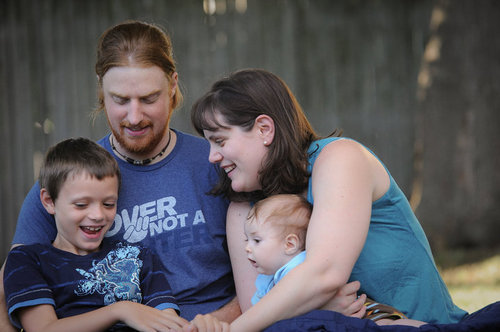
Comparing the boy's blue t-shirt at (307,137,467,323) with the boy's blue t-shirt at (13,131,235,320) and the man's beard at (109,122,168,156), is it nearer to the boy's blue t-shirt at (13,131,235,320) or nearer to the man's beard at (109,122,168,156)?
the boy's blue t-shirt at (13,131,235,320)

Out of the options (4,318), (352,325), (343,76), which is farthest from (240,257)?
(343,76)

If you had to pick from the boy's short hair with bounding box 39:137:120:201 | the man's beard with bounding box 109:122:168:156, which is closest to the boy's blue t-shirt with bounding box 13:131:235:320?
the man's beard with bounding box 109:122:168:156

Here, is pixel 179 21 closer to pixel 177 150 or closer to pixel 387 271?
pixel 177 150

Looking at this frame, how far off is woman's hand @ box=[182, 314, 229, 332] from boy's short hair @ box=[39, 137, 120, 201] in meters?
0.73

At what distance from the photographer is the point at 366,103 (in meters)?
6.76

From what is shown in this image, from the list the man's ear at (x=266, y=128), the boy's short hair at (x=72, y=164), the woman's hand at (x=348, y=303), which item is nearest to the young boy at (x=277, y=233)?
the woman's hand at (x=348, y=303)

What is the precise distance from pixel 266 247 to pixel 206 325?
383 mm

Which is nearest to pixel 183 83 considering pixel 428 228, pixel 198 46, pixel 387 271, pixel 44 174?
pixel 198 46

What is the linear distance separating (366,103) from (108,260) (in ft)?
14.9

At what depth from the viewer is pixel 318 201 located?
2396mm

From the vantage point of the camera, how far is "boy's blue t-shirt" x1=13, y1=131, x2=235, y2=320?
2.91m

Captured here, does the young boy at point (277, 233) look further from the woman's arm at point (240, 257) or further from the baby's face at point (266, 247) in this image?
the woman's arm at point (240, 257)

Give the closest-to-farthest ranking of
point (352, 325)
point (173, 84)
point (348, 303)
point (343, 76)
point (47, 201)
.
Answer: point (352, 325) → point (348, 303) → point (47, 201) → point (173, 84) → point (343, 76)

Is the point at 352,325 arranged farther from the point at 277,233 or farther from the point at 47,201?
the point at 47,201
